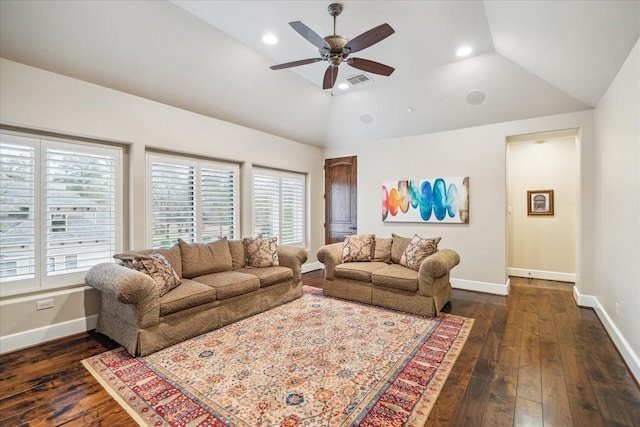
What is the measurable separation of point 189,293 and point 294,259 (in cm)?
164

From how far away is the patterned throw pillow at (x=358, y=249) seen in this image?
Result: 4633mm

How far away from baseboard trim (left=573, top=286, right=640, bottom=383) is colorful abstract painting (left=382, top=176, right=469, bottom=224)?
5.96ft

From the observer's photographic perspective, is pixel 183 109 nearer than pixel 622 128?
No

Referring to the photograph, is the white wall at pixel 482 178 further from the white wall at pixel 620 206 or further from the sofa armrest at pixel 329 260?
the sofa armrest at pixel 329 260

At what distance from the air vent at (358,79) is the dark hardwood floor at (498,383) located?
12.2 ft

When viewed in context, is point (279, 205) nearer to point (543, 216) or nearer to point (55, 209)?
point (55, 209)

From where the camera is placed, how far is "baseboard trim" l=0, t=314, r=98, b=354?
284 cm

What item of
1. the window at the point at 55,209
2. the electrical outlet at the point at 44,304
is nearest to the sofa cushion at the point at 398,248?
the window at the point at 55,209

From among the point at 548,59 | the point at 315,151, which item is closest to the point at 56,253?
the point at 315,151

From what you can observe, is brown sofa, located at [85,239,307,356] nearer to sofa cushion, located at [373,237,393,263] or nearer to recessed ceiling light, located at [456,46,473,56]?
sofa cushion, located at [373,237,393,263]

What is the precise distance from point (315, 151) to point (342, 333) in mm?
4342

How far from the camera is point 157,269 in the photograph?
3088 millimetres

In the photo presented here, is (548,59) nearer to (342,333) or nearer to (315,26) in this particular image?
(315,26)

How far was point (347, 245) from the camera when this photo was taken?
4.73 m
